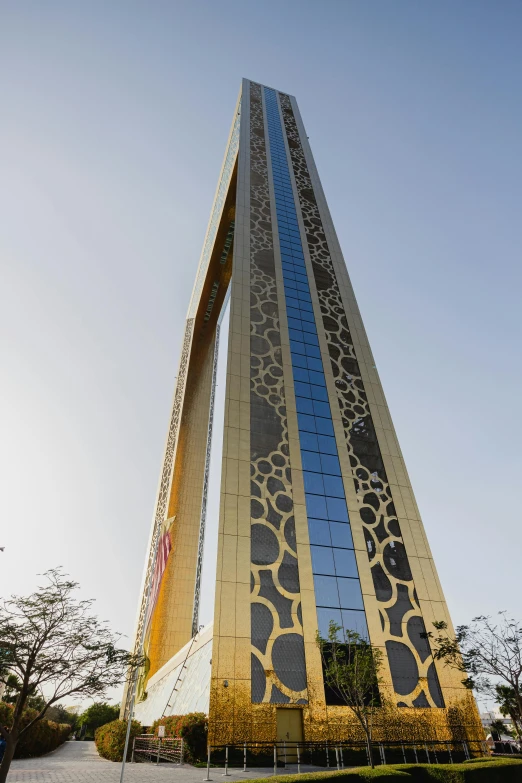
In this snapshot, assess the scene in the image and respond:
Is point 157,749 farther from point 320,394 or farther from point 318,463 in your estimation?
point 320,394

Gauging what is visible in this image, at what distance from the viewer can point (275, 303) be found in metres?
33.2

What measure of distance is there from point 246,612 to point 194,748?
488 cm

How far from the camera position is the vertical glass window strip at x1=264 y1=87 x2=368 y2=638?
71.5ft

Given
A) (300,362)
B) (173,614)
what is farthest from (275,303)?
(173,614)

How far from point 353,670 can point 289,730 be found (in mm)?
3267

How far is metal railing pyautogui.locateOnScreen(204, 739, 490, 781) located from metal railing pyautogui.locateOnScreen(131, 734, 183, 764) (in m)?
2.16

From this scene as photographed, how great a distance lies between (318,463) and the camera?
26406mm

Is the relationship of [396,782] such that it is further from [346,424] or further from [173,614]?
[173,614]

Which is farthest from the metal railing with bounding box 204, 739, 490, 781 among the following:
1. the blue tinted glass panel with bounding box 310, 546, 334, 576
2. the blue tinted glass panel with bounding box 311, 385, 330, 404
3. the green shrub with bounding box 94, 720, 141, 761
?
the blue tinted glass panel with bounding box 311, 385, 330, 404

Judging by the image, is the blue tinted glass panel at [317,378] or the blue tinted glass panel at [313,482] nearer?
the blue tinted glass panel at [313,482]

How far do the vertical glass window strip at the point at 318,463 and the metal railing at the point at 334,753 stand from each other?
13.5 ft

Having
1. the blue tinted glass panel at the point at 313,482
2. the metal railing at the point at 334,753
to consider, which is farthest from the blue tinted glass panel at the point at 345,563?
the metal railing at the point at 334,753

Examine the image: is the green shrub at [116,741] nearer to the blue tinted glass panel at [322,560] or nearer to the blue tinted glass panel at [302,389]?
the blue tinted glass panel at [322,560]

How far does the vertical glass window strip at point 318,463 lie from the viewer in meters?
21.8
